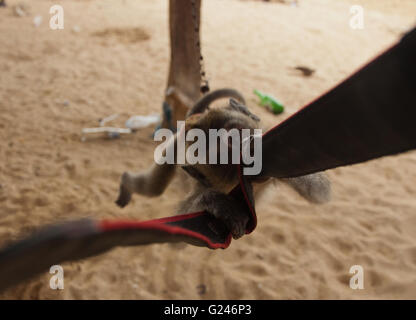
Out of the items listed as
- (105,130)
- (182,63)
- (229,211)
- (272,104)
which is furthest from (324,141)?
(272,104)

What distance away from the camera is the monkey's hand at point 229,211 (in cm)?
126

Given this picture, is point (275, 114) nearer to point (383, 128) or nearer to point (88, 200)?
point (88, 200)

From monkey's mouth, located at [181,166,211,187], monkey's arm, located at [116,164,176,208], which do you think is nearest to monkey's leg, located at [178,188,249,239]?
monkey's mouth, located at [181,166,211,187]

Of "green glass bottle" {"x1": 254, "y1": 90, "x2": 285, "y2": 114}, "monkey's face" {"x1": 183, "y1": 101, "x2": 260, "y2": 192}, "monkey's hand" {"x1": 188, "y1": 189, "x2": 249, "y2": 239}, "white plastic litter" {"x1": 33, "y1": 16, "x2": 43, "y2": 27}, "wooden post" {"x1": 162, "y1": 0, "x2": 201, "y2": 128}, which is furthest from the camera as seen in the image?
"white plastic litter" {"x1": 33, "y1": 16, "x2": 43, "y2": 27}

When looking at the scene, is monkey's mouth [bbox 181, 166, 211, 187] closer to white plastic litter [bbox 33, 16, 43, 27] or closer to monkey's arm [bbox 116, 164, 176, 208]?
monkey's arm [bbox 116, 164, 176, 208]

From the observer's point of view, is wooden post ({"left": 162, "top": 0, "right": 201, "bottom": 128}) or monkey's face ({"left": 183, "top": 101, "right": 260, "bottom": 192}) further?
wooden post ({"left": 162, "top": 0, "right": 201, "bottom": 128})

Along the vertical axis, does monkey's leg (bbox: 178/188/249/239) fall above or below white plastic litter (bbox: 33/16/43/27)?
below

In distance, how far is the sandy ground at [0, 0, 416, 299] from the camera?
2924 millimetres

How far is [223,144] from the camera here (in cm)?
172

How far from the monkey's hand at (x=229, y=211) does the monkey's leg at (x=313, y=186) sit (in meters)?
0.56

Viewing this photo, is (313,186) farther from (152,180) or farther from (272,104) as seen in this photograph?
(272,104)

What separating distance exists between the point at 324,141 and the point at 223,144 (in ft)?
3.12

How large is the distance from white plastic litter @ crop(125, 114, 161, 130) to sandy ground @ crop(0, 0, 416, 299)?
132 millimetres

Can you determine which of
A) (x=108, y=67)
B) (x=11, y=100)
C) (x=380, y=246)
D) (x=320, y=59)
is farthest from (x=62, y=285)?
(x=320, y=59)
